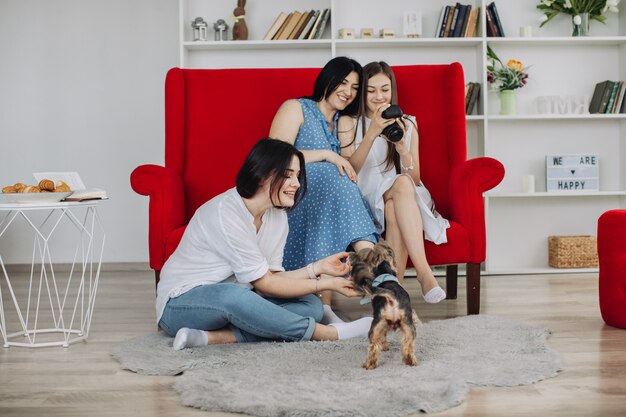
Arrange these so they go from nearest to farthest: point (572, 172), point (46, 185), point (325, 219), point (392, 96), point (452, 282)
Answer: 1. point (46, 185)
2. point (325, 219)
3. point (392, 96)
4. point (452, 282)
5. point (572, 172)

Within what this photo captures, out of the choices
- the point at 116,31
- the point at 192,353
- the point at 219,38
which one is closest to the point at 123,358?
the point at 192,353

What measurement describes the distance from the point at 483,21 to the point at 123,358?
3.18 metres

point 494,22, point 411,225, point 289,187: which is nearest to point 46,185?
point 289,187

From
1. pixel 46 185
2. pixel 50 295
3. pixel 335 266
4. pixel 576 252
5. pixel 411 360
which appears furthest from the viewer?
pixel 576 252

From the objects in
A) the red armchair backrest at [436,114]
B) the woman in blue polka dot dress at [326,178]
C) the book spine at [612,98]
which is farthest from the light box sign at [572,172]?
the woman in blue polka dot dress at [326,178]

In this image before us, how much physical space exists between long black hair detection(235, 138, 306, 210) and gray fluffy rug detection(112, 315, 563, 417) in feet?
1.66

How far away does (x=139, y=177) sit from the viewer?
10.5 ft

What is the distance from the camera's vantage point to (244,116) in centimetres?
372

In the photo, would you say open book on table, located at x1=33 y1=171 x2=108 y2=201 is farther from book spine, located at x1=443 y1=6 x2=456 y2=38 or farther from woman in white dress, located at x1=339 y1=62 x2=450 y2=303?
book spine, located at x1=443 y1=6 x2=456 y2=38

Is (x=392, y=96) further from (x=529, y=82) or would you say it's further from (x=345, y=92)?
(x=529, y=82)

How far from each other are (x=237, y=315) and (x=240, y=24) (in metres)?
2.75

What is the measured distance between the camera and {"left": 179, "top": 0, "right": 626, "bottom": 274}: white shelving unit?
16.7ft

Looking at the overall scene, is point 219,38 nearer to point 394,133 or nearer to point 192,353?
point 394,133

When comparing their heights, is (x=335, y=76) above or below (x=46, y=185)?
above
